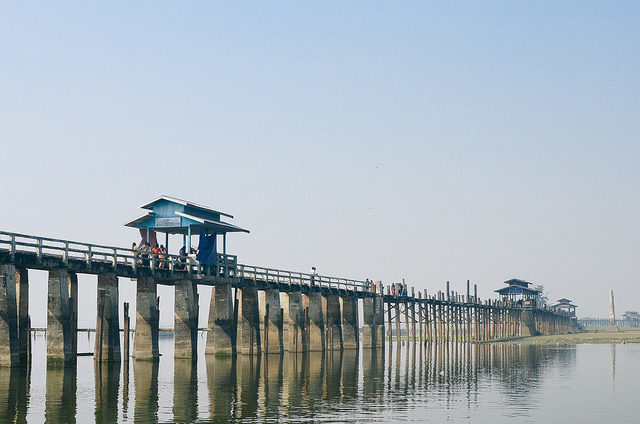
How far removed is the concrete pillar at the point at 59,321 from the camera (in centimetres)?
3919

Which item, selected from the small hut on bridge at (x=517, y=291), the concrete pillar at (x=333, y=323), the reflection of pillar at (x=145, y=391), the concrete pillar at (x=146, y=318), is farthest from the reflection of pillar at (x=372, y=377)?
the small hut on bridge at (x=517, y=291)

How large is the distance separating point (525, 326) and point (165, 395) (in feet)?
345

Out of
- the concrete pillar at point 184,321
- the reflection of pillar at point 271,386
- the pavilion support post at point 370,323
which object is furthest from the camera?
the pavilion support post at point 370,323

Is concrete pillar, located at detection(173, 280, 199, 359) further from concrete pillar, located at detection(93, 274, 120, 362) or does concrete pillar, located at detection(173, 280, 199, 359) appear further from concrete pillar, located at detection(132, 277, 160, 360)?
concrete pillar, located at detection(93, 274, 120, 362)

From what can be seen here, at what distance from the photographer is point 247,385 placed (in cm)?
3550

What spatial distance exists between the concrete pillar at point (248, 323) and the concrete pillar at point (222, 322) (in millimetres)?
2458

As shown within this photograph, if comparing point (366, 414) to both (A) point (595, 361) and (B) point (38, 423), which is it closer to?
(B) point (38, 423)

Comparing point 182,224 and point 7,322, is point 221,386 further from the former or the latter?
point 182,224

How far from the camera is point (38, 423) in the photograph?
23.4 metres

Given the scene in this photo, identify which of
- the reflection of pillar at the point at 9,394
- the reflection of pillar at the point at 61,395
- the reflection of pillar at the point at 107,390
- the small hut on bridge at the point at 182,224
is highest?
the small hut on bridge at the point at 182,224

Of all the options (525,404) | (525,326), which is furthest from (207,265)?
(525,326)

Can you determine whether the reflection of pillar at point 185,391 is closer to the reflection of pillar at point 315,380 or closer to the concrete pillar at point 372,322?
the reflection of pillar at point 315,380

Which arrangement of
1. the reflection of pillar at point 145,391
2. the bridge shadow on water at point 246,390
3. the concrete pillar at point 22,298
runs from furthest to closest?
the concrete pillar at point 22,298 < the bridge shadow on water at point 246,390 < the reflection of pillar at point 145,391

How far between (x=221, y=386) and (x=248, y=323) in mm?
20509
